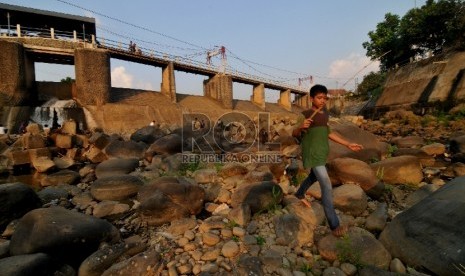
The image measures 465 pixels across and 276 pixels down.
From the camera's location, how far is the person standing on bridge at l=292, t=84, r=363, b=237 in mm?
3377

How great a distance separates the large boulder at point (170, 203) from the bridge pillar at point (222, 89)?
1200 inches

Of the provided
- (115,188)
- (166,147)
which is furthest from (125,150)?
(115,188)

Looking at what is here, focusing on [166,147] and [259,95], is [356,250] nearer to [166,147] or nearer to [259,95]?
[166,147]

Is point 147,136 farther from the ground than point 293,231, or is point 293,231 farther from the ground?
point 147,136

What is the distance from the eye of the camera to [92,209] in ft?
18.8

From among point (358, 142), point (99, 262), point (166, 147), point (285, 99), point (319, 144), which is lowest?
point (99, 262)

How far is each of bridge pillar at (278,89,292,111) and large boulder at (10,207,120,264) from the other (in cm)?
4628

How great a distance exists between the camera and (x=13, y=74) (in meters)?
19.3

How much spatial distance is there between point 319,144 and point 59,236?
3.68 meters

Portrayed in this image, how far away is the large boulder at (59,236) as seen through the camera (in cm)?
344

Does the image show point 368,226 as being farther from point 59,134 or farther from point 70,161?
point 59,134

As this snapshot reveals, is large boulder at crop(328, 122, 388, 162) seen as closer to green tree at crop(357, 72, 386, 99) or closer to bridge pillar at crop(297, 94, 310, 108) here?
green tree at crop(357, 72, 386, 99)

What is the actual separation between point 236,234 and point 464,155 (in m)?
7.52

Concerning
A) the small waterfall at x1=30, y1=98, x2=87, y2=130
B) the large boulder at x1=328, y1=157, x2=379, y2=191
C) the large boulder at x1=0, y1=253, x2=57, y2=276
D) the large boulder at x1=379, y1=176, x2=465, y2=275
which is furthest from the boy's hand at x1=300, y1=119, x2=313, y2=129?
the small waterfall at x1=30, y1=98, x2=87, y2=130
